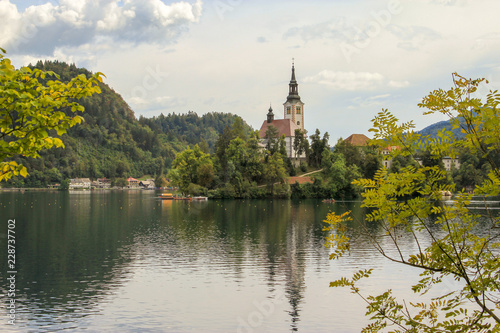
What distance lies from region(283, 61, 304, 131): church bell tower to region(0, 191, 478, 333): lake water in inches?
3637

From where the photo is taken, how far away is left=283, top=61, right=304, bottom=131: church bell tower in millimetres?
142750

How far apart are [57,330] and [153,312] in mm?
4560

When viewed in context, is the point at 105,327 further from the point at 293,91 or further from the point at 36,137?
the point at 293,91

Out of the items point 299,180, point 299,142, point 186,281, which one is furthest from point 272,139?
point 186,281

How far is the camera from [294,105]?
5625 inches

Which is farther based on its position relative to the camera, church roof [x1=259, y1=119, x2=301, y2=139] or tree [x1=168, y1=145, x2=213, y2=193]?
church roof [x1=259, y1=119, x2=301, y2=139]

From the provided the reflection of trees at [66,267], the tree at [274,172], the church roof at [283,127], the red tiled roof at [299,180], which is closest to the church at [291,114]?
the church roof at [283,127]

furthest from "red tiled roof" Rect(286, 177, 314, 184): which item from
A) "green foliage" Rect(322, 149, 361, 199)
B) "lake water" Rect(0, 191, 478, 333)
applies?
"lake water" Rect(0, 191, 478, 333)

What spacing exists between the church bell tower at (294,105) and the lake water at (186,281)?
92382 millimetres

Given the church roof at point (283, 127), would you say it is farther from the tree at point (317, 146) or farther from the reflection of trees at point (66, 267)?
the reflection of trees at point (66, 267)

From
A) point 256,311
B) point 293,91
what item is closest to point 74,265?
point 256,311

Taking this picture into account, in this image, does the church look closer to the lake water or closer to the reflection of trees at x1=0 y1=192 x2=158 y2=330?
the reflection of trees at x1=0 y1=192 x2=158 y2=330

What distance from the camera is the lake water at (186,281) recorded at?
74.3ft

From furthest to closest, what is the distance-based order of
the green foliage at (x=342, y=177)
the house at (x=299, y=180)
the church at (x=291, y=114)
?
the church at (x=291, y=114), the house at (x=299, y=180), the green foliage at (x=342, y=177)
